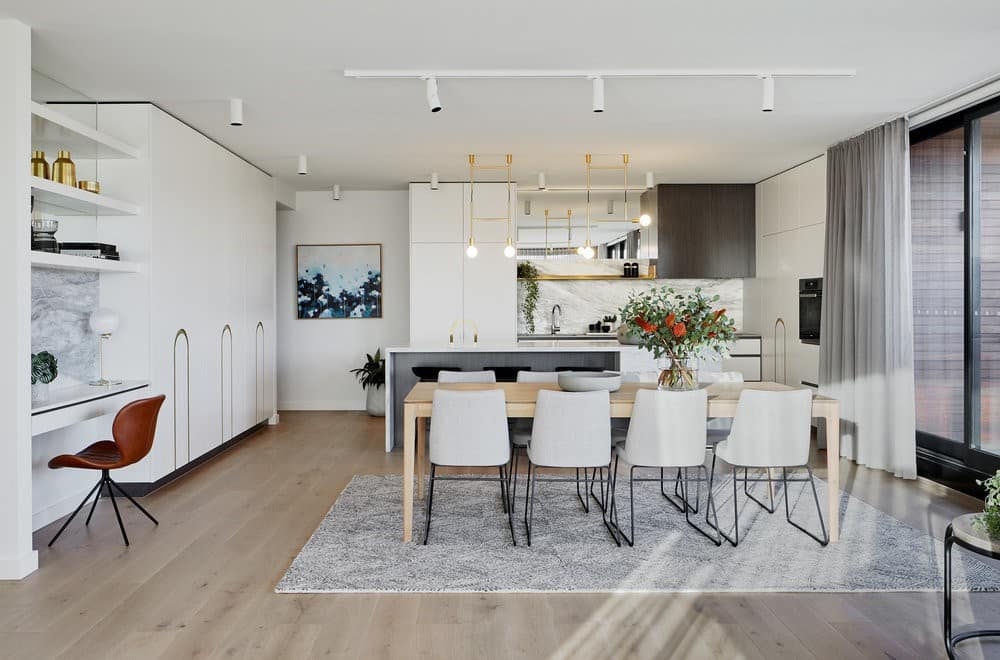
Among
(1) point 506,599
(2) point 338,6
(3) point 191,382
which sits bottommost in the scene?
(1) point 506,599

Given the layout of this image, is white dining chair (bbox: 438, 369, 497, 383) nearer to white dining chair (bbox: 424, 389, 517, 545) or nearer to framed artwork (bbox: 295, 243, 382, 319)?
white dining chair (bbox: 424, 389, 517, 545)

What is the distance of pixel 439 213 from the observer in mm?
7496

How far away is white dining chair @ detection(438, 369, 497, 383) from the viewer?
4840 millimetres

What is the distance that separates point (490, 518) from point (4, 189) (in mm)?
2932

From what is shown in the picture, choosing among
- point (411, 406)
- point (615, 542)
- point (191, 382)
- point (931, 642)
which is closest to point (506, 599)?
point (615, 542)

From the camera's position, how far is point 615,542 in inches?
146

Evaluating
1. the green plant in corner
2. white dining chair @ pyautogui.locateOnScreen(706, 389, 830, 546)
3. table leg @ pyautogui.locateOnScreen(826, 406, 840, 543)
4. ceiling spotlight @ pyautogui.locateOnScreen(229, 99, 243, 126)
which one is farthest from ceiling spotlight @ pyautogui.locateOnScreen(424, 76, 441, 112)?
the green plant in corner

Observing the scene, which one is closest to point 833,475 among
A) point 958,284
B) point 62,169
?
point 958,284

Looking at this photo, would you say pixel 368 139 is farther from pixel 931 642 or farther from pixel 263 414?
pixel 931 642

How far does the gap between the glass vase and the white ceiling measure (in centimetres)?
167

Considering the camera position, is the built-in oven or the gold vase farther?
the built-in oven

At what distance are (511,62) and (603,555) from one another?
2655 mm

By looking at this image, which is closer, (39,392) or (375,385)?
(39,392)

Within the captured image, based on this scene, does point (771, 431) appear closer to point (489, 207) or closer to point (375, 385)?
point (489, 207)
